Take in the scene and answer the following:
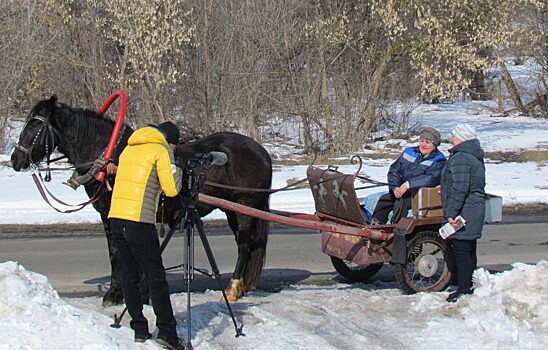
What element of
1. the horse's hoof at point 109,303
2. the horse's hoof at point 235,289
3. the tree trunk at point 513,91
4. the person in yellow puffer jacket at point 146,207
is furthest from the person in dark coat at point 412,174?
the tree trunk at point 513,91

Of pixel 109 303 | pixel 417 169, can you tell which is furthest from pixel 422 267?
pixel 109 303

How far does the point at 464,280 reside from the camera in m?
7.86

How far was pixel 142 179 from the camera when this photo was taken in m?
5.80

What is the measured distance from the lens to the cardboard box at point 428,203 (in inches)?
332

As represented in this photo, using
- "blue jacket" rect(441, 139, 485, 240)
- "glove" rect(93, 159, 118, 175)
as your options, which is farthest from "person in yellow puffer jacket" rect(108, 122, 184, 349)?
"blue jacket" rect(441, 139, 485, 240)

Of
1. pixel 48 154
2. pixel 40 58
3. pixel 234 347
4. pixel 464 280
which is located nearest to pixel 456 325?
pixel 464 280

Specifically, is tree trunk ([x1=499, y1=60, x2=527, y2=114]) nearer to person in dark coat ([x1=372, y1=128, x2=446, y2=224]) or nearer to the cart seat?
person in dark coat ([x1=372, y1=128, x2=446, y2=224])

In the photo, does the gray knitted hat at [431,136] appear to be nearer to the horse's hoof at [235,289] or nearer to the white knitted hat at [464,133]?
the white knitted hat at [464,133]

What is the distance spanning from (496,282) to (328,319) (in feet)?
4.83

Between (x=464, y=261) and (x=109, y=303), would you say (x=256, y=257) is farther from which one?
(x=464, y=261)

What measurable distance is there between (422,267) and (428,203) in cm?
65

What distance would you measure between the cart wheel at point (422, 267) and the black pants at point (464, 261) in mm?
541

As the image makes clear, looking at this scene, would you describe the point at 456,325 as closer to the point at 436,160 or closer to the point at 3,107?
the point at 436,160

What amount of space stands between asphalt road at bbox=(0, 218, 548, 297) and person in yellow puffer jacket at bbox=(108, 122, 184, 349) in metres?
A: 2.95
